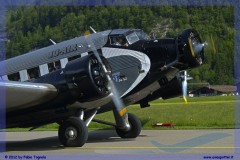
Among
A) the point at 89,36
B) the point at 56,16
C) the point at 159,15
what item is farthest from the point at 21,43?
the point at 89,36

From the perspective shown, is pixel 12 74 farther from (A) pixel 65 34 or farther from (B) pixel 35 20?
(B) pixel 35 20

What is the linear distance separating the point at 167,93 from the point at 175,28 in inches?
160

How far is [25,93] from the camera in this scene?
1165cm

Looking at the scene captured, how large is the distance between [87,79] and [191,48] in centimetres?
327

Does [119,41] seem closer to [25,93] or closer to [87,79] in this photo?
[87,79]

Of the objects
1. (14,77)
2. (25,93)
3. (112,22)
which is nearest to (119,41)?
(25,93)

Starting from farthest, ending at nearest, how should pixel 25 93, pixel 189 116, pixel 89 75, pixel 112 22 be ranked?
pixel 189 116, pixel 112 22, pixel 25 93, pixel 89 75

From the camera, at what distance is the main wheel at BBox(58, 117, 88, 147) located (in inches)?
477

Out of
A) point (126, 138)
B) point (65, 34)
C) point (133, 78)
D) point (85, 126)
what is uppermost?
point (65, 34)

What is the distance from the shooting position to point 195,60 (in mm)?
12680

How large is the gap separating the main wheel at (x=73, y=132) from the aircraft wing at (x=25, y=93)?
93 centimetres

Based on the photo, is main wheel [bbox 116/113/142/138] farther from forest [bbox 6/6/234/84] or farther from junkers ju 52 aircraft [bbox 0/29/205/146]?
forest [bbox 6/6/234/84]

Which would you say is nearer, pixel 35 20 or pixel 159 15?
pixel 159 15

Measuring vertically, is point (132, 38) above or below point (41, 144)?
above
